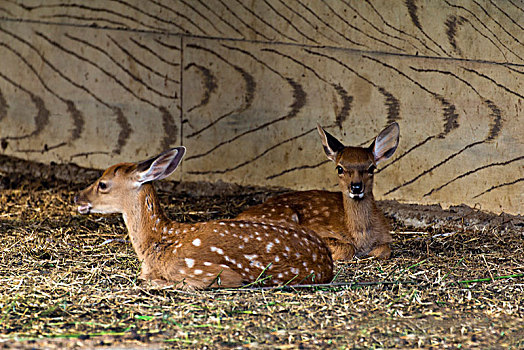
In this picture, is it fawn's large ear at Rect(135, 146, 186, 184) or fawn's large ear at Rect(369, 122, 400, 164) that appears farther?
fawn's large ear at Rect(369, 122, 400, 164)

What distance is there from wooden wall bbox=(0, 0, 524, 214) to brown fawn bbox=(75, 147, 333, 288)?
2172 millimetres

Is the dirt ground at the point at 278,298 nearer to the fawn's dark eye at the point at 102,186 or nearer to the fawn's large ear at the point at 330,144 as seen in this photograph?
the fawn's dark eye at the point at 102,186

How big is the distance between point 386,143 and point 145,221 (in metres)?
1.97

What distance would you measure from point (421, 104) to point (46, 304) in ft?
12.3

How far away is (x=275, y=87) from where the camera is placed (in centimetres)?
768

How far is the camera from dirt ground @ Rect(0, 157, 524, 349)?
4121 millimetres

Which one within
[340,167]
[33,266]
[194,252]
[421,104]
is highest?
[421,104]

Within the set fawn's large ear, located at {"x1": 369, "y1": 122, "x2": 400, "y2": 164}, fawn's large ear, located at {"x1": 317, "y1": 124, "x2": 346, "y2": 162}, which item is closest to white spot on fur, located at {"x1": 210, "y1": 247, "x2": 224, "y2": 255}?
fawn's large ear, located at {"x1": 317, "y1": 124, "x2": 346, "y2": 162}

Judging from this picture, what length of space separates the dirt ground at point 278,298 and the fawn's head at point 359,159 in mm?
544

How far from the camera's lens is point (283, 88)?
25.1ft

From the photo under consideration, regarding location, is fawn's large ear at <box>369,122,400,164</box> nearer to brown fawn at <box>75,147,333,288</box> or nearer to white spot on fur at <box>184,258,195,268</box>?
brown fawn at <box>75,147,333,288</box>

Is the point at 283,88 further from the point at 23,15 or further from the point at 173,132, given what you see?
the point at 23,15

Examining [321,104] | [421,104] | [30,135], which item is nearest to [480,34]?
[421,104]

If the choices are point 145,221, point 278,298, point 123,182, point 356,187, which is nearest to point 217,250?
point 278,298
